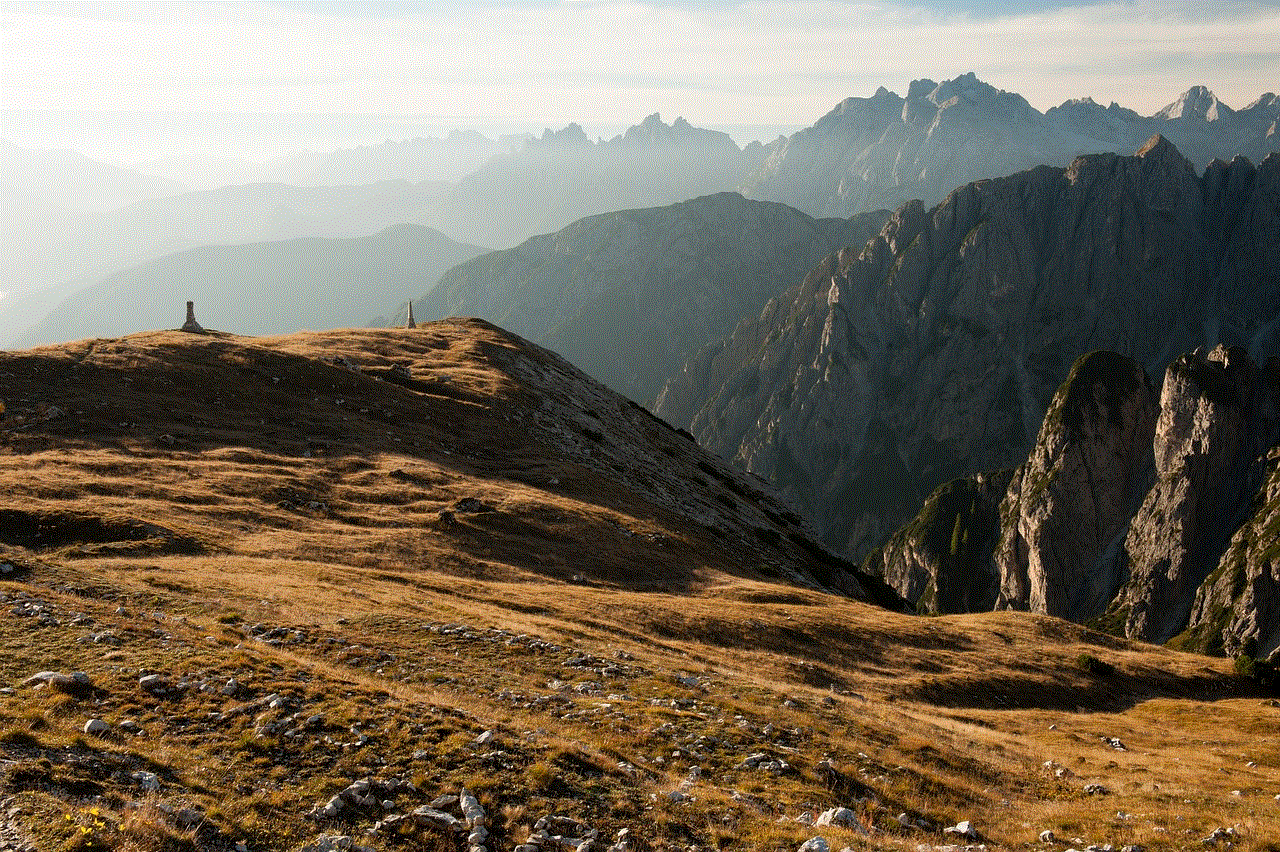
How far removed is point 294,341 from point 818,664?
65.4 m

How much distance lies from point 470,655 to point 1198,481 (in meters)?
200

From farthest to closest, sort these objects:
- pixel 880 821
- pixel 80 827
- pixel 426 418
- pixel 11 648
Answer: pixel 426 418 → pixel 11 648 → pixel 880 821 → pixel 80 827

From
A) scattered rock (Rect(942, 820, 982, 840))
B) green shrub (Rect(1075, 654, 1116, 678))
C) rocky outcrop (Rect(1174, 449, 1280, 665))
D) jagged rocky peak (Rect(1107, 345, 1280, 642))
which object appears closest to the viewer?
scattered rock (Rect(942, 820, 982, 840))

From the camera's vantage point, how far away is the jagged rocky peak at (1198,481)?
172m

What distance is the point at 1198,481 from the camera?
17538 centimetres

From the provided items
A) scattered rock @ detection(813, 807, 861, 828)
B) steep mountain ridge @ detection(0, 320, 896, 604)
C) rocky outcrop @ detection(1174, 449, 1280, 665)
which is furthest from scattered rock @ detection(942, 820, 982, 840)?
rocky outcrop @ detection(1174, 449, 1280, 665)

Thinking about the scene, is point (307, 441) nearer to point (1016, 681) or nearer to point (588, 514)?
point (588, 514)

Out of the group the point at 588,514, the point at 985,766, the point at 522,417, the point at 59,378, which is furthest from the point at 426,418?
the point at 985,766

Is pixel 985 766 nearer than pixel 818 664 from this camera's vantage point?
Yes

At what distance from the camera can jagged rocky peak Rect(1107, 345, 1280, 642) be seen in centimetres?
17175

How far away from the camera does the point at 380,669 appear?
23.1 m

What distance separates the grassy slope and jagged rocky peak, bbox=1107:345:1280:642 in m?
146

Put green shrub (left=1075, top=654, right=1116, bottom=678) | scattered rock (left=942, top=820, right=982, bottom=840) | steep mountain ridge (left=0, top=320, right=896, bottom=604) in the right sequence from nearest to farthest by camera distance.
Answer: scattered rock (left=942, top=820, right=982, bottom=840), steep mountain ridge (left=0, top=320, right=896, bottom=604), green shrub (left=1075, top=654, right=1116, bottom=678)

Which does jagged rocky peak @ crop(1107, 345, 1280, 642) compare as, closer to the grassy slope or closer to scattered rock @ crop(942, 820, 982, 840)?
the grassy slope
